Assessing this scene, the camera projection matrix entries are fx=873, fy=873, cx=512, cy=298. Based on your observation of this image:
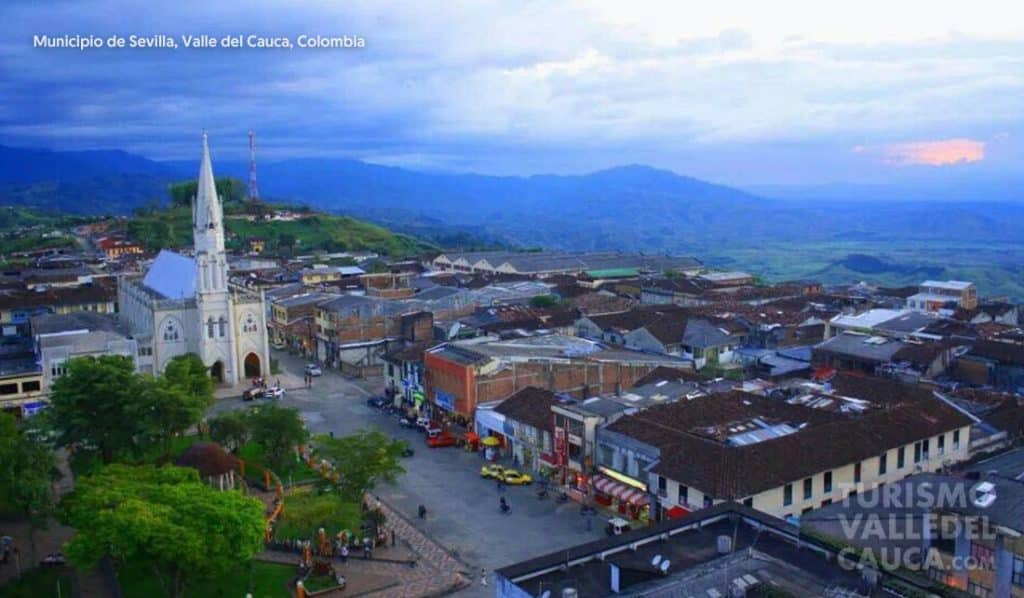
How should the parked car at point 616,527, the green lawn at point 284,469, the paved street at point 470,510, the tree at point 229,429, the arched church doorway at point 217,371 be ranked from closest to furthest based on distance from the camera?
the paved street at point 470,510 < the parked car at point 616,527 < the green lawn at point 284,469 < the tree at point 229,429 < the arched church doorway at point 217,371

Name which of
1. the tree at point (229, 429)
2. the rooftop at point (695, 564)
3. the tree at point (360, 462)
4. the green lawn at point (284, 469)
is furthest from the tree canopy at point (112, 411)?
the rooftop at point (695, 564)

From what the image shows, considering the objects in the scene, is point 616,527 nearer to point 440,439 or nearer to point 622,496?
point 622,496

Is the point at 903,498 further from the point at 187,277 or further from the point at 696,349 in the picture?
the point at 187,277

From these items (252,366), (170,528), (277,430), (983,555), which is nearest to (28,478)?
(170,528)

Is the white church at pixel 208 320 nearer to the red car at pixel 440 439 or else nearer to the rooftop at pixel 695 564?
the red car at pixel 440 439

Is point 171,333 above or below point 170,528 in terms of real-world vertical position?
below

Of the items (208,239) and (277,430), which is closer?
(277,430)
